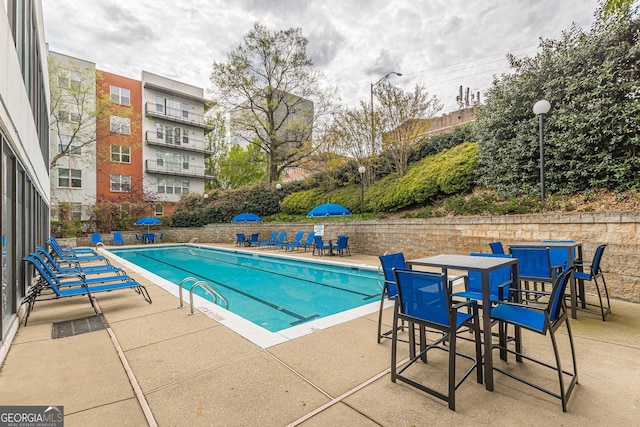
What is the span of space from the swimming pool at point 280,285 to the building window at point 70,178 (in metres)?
14.9

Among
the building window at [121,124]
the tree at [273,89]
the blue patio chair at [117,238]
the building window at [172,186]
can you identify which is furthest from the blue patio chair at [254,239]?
the building window at [121,124]

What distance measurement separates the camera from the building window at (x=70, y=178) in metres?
21.4

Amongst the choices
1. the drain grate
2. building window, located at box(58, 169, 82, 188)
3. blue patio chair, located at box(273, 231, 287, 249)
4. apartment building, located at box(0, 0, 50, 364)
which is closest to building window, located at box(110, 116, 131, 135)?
building window, located at box(58, 169, 82, 188)

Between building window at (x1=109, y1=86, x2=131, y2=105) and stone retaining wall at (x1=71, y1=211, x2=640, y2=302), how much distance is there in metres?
21.1

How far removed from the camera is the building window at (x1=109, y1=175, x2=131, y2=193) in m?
23.5

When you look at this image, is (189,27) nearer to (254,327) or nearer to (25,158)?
(25,158)

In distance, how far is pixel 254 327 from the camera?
3658 mm

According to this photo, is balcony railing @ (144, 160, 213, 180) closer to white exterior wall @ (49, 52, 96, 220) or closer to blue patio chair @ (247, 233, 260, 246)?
white exterior wall @ (49, 52, 96, 220)

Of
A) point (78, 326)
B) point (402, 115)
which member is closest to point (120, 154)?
point (402, 115)

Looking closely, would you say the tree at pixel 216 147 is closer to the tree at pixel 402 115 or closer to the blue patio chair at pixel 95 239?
the blue patio chair at pixel 95 239

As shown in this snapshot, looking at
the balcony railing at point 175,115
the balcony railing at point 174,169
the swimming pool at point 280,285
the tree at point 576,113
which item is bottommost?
the swimming pool at point 280,285

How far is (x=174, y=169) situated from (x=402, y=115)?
896 inches

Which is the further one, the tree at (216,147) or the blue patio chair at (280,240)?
the tree at (216,147)

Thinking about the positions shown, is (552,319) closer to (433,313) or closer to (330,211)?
(433,313)
